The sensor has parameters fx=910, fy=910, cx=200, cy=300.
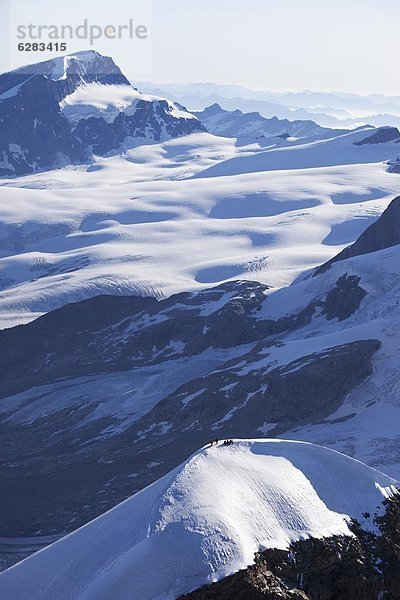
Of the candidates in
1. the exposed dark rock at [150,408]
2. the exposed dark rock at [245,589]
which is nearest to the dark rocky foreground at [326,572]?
the exposed dark rock at [245,589]

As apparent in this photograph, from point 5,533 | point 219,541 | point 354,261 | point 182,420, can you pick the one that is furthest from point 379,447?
point 354,261

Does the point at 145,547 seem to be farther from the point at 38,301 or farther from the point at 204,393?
the point at 38,301

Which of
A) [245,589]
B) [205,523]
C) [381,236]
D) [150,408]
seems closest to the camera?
[245,589]

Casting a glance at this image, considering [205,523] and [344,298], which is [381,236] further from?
[205,523]

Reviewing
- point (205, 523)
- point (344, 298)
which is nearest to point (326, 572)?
point (205, 523)

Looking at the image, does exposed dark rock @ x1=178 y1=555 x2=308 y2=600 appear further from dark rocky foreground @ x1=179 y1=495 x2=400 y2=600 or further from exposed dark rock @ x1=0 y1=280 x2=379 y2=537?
exposed dark rock @ x1=0 y1=280 x2=379 y2=537

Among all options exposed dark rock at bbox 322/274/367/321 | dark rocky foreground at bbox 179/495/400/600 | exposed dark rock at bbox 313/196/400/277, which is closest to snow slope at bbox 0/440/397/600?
dark rocky foreground at bbox 179/495/400/600
